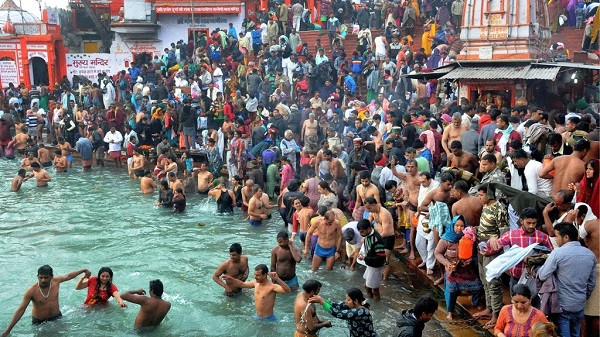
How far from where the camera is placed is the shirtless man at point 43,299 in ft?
27.3

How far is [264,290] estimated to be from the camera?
8.38m

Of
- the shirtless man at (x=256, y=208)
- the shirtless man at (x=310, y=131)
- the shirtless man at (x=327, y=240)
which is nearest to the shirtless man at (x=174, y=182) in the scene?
the shirtless man at (x=256, y=208)

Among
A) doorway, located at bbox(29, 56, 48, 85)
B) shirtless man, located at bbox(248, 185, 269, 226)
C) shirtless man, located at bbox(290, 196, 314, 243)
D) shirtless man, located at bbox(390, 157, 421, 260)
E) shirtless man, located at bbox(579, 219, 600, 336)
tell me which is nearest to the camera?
shirtless man, located at bbox(579, 219, 600, 336)

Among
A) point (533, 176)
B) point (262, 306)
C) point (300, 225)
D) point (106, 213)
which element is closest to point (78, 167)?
point (106, 213)

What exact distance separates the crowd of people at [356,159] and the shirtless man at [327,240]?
1.1 inches

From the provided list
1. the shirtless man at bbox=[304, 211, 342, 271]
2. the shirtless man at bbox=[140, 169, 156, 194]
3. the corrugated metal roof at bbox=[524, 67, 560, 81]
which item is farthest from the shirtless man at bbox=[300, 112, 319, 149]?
the shirtless man at bbox=[304, 211, 342, 271]

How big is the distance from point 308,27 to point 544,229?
1839 cm

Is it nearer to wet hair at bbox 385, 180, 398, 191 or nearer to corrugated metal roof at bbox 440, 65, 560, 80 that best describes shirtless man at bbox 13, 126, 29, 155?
corrugated metal roof at bbox 440, 65, 560, 80

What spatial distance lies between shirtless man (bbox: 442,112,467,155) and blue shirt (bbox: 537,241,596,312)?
5354 mm

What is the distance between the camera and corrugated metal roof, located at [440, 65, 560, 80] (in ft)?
46.9

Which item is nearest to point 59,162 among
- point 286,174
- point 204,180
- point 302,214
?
point 204,180

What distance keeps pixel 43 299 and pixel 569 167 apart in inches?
261

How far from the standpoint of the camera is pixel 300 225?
10922 mm

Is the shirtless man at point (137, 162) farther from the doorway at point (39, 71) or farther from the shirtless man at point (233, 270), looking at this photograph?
the doorway at point (39, 71)
